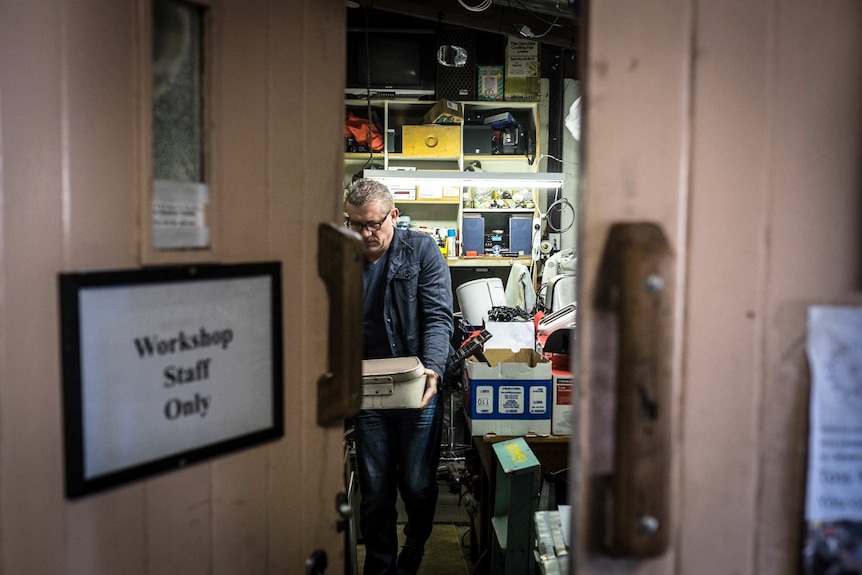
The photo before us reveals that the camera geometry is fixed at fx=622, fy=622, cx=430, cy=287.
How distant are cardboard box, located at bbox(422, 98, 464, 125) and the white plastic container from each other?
1506mm

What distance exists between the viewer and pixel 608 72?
0.79 meters

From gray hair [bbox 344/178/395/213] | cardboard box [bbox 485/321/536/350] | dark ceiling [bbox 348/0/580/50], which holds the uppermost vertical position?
dark ceiling [bbox 348/0/580/50]

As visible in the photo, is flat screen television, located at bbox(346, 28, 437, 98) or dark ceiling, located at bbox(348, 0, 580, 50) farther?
flat screen television, located at bbox(346, 28, 437, 98)

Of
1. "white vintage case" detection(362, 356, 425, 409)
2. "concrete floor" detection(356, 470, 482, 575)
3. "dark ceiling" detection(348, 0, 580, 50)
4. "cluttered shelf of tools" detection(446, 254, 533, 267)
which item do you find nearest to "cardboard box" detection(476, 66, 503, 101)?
"dark ceiling" detection(348, 0, 580, 50)

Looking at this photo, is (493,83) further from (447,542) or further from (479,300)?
(447,542)

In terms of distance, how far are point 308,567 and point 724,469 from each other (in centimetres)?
73

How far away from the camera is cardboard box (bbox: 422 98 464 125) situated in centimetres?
482

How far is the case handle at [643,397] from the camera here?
2.42 ft

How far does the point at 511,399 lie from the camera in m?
2.70

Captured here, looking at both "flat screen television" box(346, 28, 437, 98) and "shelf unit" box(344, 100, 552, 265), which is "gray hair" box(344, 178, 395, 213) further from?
"flat screen television" box(346, 28, 437, 98)

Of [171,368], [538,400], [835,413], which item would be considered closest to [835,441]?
[835,413]

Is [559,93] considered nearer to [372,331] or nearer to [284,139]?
[372,331]

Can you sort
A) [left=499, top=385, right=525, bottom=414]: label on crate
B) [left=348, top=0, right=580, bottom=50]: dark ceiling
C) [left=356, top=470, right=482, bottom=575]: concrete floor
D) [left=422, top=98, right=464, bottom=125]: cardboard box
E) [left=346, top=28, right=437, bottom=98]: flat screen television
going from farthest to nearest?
[left=346, top=28, right=437, bottom=98]: flat screen television, [left=422, top=98, right=464, bottom=125]: cardboard box, [left=348, top=0, right=580, bottom=50]: dark ceiling, [left=356, top=470, right=482, bottom=575]: concrete floor, [left=499, top=385, right=525, bottom=414]: label on crate

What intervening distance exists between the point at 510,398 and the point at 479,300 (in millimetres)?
1468
